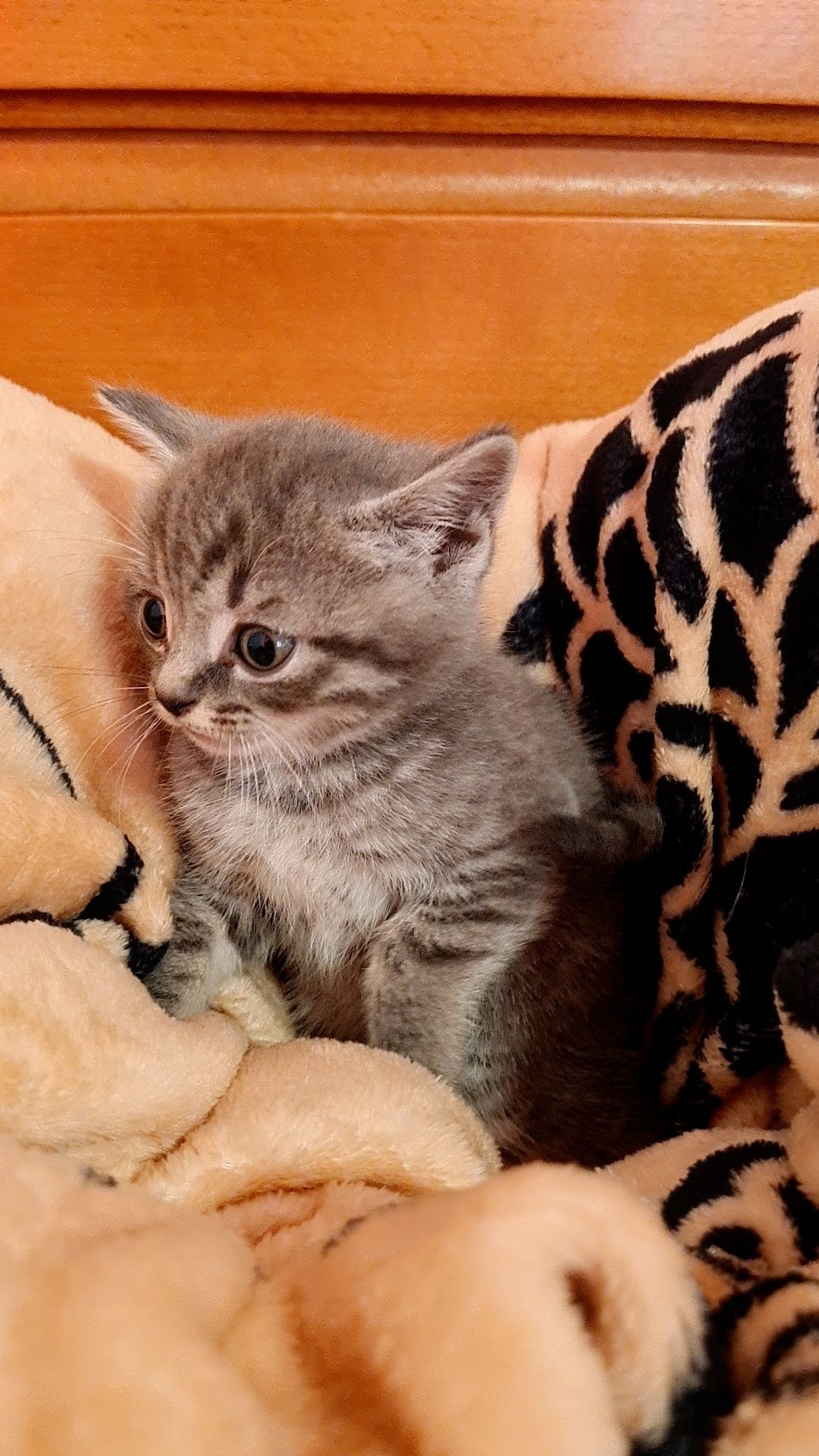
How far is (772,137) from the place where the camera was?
1.15 meters

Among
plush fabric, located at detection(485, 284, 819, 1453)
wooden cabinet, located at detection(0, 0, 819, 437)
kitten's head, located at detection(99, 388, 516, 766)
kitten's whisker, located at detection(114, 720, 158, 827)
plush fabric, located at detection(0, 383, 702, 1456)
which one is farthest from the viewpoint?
wooden cabinet, located at detection(0, 0, 819, 437)

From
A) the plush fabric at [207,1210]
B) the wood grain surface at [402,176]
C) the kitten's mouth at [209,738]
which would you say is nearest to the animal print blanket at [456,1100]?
the plush fabric at [207,1210]

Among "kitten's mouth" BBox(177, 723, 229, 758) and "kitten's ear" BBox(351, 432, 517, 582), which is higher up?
"kitten's ear" BBox(351, 432, 517, 582)

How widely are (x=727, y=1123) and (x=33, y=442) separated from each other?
2.99ft

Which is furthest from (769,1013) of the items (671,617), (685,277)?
(685,277)

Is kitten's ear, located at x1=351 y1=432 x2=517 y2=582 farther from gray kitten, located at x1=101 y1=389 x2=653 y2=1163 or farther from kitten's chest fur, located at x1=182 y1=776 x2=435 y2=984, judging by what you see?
kitten's chest fur, located at x1=182 y1=776 x2=435 y2=984

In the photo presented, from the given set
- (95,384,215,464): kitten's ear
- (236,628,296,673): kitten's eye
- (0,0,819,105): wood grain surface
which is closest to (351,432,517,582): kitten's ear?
(236,628,296,673): kitten's eye

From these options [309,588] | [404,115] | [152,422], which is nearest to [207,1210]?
[309,588]

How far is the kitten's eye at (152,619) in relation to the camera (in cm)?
93

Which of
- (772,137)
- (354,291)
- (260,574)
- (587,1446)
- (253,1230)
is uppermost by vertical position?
(772,137)

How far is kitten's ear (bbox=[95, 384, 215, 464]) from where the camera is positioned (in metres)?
0.96

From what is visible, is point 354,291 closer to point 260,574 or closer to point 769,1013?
point 260,574

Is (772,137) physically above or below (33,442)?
above

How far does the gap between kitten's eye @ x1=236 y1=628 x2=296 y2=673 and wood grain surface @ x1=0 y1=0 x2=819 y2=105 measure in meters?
0.65
